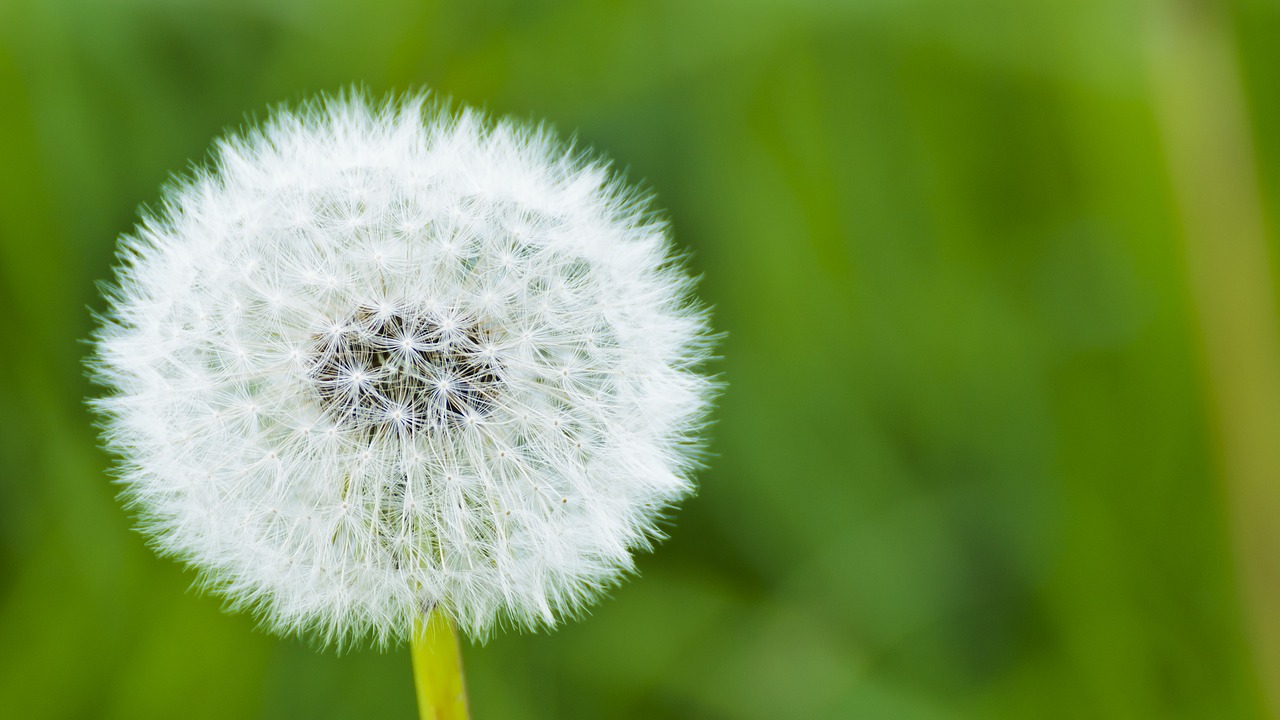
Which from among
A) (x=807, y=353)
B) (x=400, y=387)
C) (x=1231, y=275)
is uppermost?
(x=807, y=353)

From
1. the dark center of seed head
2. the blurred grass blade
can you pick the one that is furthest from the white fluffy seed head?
the blurred grass blade

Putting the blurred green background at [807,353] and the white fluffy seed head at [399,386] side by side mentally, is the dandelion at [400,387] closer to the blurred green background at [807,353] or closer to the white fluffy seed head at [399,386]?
the white fluffy seed head at [399,386]

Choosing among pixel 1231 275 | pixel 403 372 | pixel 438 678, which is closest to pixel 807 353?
pixel 1231 275

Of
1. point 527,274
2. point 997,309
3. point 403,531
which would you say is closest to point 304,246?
point 527,274

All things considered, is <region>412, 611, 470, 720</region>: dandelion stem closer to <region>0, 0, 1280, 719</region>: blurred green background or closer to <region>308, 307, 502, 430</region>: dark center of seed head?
<region>308, 307, 502, 430</region>: dark center of seed head

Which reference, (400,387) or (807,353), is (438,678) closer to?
(400,387)

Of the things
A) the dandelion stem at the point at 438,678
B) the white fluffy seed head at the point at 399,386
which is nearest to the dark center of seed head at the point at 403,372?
the white fluffy seed head at the point at 399,386

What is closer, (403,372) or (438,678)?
(438,678)
